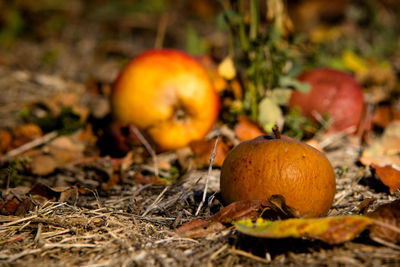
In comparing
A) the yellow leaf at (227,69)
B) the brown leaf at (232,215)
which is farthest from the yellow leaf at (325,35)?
the brown leaf at (232,215)

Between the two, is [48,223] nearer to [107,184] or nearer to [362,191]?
[107,184]

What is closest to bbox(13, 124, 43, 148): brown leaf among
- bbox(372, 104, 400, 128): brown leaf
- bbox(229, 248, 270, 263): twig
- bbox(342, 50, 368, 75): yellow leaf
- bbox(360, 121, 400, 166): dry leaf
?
bbox(229, 248, 270, 263): twig

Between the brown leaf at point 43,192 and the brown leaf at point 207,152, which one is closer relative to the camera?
the brown leaf at point 43,192

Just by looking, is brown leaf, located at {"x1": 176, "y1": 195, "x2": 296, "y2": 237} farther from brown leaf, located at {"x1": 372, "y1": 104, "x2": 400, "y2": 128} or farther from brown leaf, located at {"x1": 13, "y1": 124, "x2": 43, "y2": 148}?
brown leaf, located at {"x1": 372, "y1": 104, "x2": 400, "y2": 128}

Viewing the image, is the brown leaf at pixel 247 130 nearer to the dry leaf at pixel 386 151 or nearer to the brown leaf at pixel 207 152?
the brown leaf at pixel 207 152

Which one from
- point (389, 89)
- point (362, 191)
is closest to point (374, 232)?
point (362, 191)

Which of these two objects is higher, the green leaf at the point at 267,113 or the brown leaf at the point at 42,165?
the green leaf at the point at 267,113

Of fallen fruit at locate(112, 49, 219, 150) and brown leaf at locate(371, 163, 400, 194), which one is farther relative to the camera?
fallen fruit at locate(112, 49, 219, 150)
